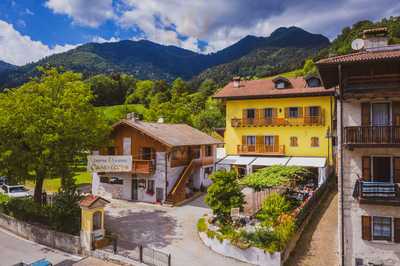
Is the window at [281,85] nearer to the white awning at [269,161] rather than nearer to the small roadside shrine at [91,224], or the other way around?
the white awning at [269,161]

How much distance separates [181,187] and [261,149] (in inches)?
494

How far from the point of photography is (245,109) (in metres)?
41.1

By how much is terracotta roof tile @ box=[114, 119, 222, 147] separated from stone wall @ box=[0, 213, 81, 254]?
1185 centimetres

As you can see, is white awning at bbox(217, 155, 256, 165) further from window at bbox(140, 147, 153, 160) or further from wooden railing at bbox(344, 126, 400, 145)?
wooden railing at bbox(344, 126, 400, 145)

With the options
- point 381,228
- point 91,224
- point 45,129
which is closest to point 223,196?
point 91,224

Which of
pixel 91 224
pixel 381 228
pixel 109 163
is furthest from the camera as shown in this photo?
pixel 109 163

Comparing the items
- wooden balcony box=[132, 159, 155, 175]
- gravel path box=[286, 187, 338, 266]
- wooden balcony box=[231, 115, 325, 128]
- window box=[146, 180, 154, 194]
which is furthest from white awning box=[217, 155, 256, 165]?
gravel path box=[286, 187, 338, 266]

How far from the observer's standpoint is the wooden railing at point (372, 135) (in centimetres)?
1571

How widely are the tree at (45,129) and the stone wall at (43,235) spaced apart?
3533 millimetres

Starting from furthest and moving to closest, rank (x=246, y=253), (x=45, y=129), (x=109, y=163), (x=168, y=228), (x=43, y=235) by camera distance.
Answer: (x=109, y=163), (x=168, y=228), (x=45, y=129), (x=43, y=235), (x=246, y=253)

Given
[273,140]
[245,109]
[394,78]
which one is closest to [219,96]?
[245,109]

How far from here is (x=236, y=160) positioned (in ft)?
127

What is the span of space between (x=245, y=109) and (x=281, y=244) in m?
25.2

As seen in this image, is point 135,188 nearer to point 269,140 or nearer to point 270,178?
point 270,178
